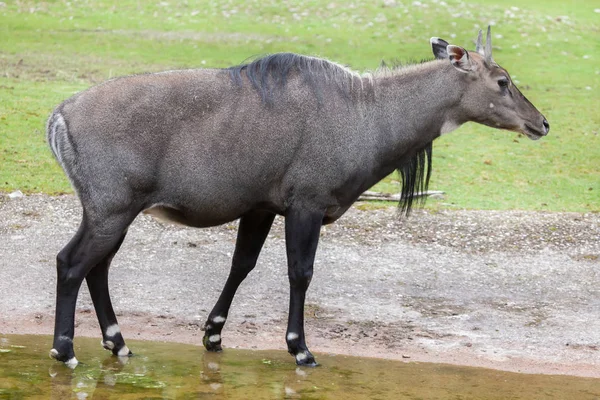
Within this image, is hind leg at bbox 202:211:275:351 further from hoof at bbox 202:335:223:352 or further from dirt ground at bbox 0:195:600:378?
dirt ground at bbox 0:195:600:378

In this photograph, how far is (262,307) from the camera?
9.74 meters

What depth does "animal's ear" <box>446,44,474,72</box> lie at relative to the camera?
857cm

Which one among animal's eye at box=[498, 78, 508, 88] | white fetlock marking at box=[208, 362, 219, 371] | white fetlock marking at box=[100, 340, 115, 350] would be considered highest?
animal's eye at box=[498, 78, 508, 88]

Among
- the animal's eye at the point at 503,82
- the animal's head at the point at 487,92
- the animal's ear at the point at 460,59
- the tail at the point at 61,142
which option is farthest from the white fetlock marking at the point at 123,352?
the animal's eye at the point at 503,82

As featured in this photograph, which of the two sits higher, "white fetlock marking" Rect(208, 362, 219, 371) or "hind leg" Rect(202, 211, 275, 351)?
"hind leg" Rect(202, 211, 275, 351)

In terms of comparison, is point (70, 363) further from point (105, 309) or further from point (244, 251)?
point (244, 251)

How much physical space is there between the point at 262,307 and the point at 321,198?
71.9 inches

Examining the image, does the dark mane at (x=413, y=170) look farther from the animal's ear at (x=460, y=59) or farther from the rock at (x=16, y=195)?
the rock at (x=16, y=195)

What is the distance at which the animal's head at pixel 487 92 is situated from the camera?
8.70 m

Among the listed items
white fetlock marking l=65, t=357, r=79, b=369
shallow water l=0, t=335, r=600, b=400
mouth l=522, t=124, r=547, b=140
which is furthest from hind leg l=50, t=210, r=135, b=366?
mouth l=522, t=124, r=547, b=140

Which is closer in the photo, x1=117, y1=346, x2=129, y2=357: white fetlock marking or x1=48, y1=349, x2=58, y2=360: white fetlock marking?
x1=48, y1=349, x2=58, y2=360: white fetlock marking

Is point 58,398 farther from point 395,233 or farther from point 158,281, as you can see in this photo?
point 395,233

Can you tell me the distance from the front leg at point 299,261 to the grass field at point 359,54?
16.8 feet

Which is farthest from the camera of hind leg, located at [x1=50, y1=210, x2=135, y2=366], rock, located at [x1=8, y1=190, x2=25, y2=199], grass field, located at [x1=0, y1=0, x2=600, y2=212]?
grass field, located at [x1=0, y1=0, x2=600, y2=212]
